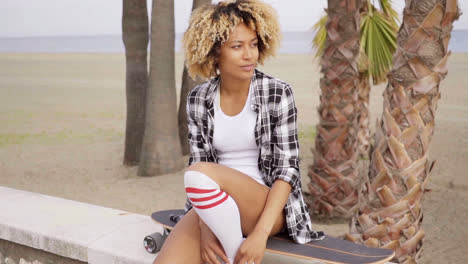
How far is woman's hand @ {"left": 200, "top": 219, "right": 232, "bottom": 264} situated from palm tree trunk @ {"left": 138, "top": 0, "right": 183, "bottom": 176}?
18.3 feet

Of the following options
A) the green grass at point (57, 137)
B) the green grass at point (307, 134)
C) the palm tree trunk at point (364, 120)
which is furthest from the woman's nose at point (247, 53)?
the green grass at point (57, 137)

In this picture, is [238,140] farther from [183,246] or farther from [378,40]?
[378,40]

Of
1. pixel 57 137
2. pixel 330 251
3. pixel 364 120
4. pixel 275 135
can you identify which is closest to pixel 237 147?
pixel 275 135

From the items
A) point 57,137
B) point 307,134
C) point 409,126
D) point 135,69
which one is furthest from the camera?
point 57,137

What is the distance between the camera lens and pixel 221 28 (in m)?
2.12

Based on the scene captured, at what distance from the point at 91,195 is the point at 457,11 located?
538cm

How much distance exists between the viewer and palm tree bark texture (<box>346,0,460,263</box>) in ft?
10.8

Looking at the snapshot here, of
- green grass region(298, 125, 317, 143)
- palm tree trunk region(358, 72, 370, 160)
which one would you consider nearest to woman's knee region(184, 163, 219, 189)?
palm tree trunk region(358, 72, 370, 160)

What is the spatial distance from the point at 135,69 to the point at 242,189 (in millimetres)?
6460

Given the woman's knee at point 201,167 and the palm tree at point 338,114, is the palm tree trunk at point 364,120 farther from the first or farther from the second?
the woman's knee at point 201,167

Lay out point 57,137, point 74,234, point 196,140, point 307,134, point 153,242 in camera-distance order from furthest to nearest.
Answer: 1. point 57,137
2. point 307,134
3. point 74,234
4. point 153,242
5. point 196,140

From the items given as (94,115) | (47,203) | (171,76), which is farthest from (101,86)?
(47,203)

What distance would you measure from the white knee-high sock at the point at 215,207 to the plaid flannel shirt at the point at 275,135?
26 centimetres

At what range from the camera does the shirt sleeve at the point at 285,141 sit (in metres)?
2.17
